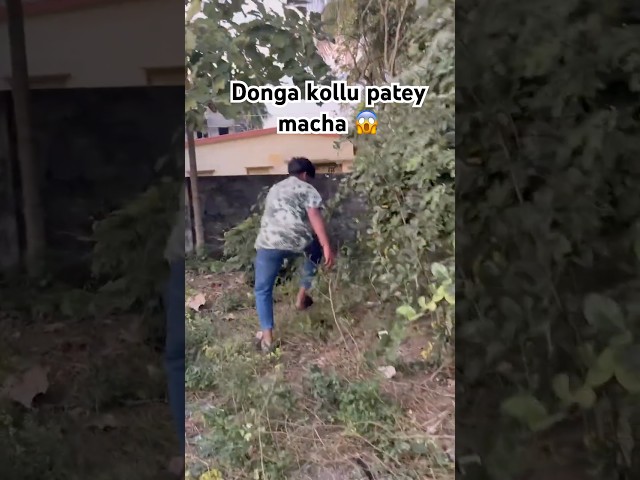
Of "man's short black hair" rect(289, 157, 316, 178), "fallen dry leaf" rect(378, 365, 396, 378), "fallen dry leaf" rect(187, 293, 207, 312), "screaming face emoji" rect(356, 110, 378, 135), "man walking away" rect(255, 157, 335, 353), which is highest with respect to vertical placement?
"screaming face emoji" rect(356, 110, 378, 135)

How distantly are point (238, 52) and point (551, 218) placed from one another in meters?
0.83

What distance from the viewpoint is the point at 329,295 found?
1494 mm

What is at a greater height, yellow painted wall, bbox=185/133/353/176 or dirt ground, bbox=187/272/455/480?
yellow painted wall, bbox=185/133/353/176

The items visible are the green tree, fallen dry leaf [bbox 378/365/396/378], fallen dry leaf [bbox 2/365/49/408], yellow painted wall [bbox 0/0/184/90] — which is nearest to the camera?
the green tree

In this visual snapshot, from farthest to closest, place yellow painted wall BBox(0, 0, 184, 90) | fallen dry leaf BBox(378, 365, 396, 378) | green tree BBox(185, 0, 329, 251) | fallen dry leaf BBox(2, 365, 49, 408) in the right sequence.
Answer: fallen dry leaf BBox(2, 365, 49, 408) → yellow painted wall BBox(0, 0, 184, 90) → fallen dry leaf BBox(378, 365, 396, 378) → green tree BBox(185, 0, 329, 251)

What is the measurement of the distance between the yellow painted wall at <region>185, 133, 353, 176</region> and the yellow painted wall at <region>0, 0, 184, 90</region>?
29 cm

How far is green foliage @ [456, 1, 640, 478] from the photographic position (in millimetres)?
1471

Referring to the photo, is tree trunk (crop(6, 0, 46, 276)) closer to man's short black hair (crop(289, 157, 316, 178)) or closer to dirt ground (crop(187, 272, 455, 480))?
dirt ground (crop(187, 272, 455, 480))

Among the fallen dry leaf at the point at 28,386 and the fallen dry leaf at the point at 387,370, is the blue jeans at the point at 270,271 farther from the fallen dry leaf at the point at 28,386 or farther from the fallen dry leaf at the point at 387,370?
the fallen dry leaf at the point at 28,386

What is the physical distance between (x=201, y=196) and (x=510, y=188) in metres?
0.74

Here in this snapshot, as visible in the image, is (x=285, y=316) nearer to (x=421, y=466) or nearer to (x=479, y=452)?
(x=421, y=466)

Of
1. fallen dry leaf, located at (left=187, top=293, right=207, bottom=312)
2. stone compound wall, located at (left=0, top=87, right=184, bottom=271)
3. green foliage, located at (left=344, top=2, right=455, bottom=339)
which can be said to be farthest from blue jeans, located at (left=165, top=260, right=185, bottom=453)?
green foliage, located at (left=344, top=2, right=455, bottom=339)

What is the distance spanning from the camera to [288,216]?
144 centimetres

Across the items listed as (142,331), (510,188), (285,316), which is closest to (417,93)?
(510,188)
